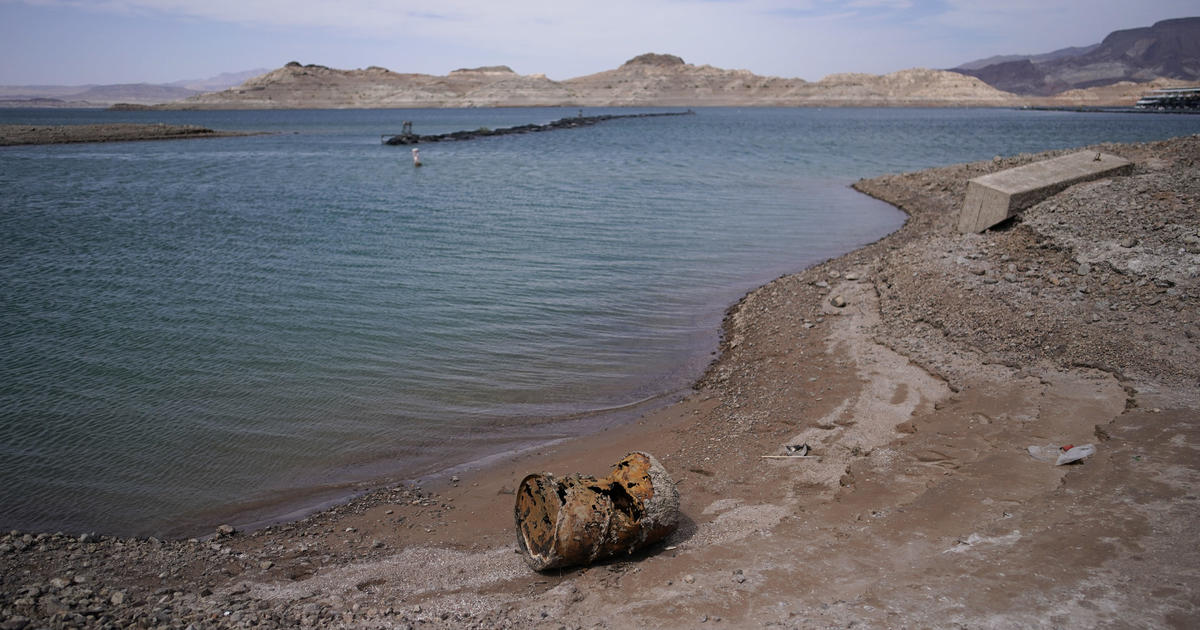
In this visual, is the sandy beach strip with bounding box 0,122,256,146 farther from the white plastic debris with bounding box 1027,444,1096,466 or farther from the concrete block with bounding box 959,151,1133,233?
the white plastic debris with bounding box 1027,444,1096,466

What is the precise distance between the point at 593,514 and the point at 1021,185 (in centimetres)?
1274

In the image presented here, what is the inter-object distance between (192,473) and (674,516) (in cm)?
559

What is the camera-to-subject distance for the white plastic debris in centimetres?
589

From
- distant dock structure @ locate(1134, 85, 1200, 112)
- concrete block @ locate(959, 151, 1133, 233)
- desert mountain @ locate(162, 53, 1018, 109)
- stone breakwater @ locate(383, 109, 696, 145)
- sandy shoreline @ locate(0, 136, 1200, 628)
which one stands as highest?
desert mountain @ locate(162, 53, 1018, 109)

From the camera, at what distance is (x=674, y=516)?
17.5 feet

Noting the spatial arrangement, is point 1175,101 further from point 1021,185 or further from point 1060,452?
point 1060,452

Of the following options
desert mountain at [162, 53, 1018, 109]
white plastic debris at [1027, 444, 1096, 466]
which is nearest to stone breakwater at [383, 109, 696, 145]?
white plastic debris at [1027, 444, 1096, 466]

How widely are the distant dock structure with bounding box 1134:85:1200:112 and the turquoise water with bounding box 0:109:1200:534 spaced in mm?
96433

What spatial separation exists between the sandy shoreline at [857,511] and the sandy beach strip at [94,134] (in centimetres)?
6028

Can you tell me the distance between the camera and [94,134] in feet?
A: 184

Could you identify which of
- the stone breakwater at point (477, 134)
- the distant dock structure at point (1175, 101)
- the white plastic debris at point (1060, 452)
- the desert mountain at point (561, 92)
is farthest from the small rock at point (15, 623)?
the desert mountain at point (561, 92)

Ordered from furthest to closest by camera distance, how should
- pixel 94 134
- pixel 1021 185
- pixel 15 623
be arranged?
pixel 94 134
pixel 1021 185
pixel 15 623

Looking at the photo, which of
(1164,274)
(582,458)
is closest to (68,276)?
(582,458)

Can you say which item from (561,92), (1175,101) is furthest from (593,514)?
(561,92)
